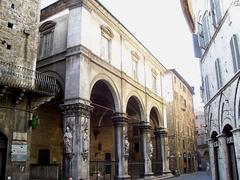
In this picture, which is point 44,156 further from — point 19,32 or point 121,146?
point 19,32

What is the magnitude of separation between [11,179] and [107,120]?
13768mm

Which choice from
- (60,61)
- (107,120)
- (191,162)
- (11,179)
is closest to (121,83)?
(60,61)

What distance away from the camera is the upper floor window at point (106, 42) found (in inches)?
666

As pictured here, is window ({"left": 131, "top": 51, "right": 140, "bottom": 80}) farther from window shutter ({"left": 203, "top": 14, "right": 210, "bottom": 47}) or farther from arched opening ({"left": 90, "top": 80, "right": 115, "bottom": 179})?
window shutter ({"left": 203, "top": 14, "right": 210, "bottom": 47})

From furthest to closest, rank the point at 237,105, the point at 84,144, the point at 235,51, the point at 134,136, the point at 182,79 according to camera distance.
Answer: the point at 182,79
the point at 134,136
the point at 84,144
the point at 235,51
the point at 237,105

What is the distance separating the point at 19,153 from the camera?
33.9 feet

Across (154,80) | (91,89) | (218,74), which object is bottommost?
(218,74)

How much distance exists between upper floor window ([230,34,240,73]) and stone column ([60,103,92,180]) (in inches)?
275

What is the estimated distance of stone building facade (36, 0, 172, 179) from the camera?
13.3m

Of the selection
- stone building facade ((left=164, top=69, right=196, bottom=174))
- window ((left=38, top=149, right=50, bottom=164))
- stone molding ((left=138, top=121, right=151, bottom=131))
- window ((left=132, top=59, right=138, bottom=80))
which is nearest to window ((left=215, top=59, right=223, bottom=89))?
window ((left=132, top=59, right=138, bottom=80))

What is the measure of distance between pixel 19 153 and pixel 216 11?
9.02 m

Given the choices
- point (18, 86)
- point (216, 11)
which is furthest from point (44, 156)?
point (216, 11)

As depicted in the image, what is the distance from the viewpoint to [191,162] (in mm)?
36562

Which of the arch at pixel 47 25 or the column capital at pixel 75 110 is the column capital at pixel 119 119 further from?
the arch at pixel 47 25
